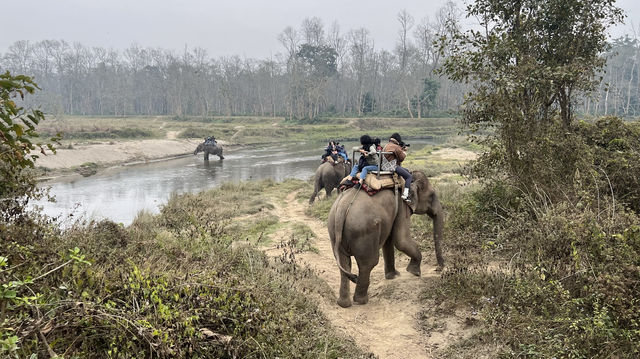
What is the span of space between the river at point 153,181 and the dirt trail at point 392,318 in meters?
8.31

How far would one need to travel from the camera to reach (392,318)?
18.8ft

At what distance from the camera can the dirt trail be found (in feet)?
16.2

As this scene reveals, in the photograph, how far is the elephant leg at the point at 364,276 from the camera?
227 inches

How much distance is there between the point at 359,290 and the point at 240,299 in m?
2.48

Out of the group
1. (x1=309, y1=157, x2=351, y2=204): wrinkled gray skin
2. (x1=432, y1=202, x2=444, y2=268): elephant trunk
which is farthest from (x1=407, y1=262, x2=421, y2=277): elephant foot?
(x1=309, y1=157, x2=351, y2=204): wrinkled gray skin

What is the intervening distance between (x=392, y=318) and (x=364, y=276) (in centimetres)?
69

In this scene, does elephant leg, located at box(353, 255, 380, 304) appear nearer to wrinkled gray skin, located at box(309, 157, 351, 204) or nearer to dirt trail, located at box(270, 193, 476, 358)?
dirt trail, located at box(270, 193, 476, 358)

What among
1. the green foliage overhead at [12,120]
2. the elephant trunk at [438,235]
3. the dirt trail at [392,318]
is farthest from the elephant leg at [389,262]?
the green foliage overhead at [12,120]

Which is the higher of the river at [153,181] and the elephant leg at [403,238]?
the elephant leg at [403,238]

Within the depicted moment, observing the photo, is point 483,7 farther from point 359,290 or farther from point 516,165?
point 359,290

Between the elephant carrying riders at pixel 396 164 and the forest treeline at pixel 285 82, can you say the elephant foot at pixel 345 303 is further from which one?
the forest treeline at pixel 285 82

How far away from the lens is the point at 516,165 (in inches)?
296

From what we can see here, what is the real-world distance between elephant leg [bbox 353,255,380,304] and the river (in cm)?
848

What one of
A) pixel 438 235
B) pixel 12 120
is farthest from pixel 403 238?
pixel 12 120
